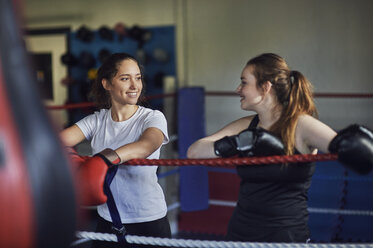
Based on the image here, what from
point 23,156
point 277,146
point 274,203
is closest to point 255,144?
point 277,146

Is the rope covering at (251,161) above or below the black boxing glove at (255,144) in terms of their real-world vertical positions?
below

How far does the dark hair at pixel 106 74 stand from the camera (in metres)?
1.37

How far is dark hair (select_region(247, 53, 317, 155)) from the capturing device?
48.3 inches

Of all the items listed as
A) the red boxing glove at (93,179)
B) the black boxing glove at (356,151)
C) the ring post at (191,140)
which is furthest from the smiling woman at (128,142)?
the ring post at (191,140)

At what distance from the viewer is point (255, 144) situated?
113cm

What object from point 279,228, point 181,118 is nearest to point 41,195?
point 279,228

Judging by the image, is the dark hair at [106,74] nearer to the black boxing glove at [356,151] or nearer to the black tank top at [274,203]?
the black tank top at [274,203]

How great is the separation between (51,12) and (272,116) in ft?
14.3

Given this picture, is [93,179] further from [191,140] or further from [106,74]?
[191,140]

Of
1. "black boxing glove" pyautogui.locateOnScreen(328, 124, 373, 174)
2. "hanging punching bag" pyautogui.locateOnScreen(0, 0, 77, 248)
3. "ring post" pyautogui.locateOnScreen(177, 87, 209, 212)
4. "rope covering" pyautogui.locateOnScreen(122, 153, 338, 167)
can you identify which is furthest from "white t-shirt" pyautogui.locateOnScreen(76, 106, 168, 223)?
"ring post" pyautogui.locateOnScreen(177, 87, 209, 212)

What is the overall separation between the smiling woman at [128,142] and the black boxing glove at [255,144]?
0.21 m

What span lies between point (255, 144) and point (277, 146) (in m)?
0.06

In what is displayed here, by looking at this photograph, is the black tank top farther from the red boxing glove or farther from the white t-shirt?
the red boxing glove

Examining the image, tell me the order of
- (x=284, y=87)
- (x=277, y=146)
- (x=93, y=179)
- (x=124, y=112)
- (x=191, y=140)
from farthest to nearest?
(x=191, y=140) < (x=124, y=112) < (x=284, y=87) < (x=277, y=146) < (x=93, y=179)
